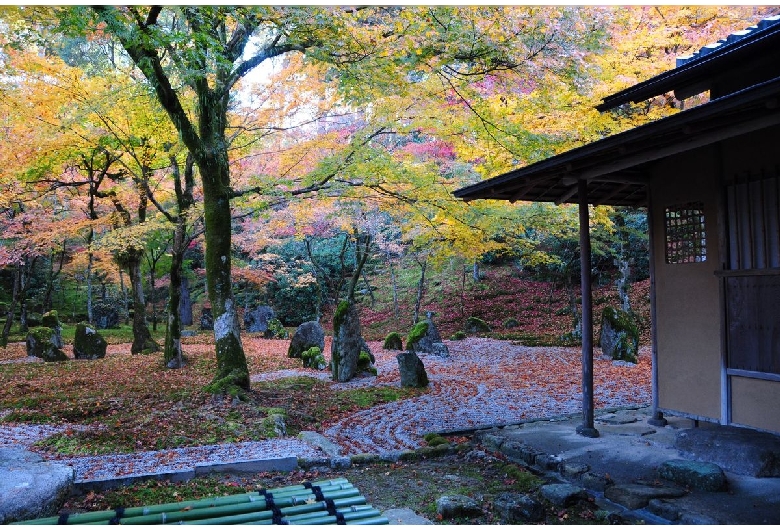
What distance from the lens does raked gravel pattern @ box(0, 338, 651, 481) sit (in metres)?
6.35

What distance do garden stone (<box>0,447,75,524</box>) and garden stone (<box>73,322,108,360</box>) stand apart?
1303cm

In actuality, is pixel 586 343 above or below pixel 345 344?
above

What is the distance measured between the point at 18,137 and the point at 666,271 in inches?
546

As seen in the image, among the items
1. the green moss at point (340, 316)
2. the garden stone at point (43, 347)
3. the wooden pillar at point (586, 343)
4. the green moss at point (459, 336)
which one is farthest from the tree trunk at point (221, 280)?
the green moss at point (459, 336)

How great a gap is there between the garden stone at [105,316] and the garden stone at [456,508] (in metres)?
25.9

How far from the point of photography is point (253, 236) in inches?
854

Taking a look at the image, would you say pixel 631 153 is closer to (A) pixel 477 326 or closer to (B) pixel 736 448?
(B) pixel 736 448

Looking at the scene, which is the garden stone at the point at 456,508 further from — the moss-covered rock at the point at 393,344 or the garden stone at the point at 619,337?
the moss-covered rock at the point at 393,344

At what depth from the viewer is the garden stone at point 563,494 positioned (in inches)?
189

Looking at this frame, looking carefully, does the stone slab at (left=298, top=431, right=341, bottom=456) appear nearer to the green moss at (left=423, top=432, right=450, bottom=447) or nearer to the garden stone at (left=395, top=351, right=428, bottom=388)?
the green moss at (left=423, top=432, right=450, bottom=447)

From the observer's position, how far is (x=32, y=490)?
14.1ft

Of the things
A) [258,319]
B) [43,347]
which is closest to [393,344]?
[258,319]

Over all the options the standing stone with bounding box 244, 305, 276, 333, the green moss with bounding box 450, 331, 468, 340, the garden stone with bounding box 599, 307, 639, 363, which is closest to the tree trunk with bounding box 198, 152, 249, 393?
the garden stone with bounding box 599, 307, 639, 363

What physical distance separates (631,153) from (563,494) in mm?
3525
